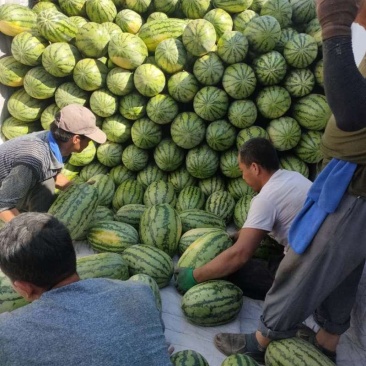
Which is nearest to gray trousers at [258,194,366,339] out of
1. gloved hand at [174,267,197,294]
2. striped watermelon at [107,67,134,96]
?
gloved hand at [174,267,197,294]

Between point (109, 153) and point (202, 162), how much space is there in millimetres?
1093

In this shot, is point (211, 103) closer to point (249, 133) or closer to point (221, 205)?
point (249, 133)

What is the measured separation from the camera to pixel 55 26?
464cm

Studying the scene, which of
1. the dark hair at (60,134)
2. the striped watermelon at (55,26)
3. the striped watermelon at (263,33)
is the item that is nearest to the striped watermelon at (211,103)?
the striped watermelon at (263,33)

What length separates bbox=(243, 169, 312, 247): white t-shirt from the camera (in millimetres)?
3059

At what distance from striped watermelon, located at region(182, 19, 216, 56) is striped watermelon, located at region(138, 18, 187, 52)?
22 centimetres

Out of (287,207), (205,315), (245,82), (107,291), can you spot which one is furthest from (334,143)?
(245,82)

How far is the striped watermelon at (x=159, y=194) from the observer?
4359mm

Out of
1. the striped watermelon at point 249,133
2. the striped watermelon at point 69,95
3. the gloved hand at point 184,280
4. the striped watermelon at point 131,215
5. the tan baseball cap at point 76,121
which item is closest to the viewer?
the gloved hand at point 184,280

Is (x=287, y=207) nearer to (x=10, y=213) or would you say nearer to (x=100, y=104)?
(x=10, y=213)

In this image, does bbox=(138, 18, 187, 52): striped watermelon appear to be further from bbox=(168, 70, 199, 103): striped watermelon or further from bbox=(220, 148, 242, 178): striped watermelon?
bbox=(220, 148, 242, 178): striped watermelon

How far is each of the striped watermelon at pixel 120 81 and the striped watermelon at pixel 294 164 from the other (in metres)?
1.86

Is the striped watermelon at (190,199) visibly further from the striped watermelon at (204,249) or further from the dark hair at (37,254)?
the dark hair at (37,254)

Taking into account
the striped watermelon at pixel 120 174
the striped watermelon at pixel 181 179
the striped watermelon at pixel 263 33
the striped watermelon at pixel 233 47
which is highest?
the striped watermelon at pixel 263 33
